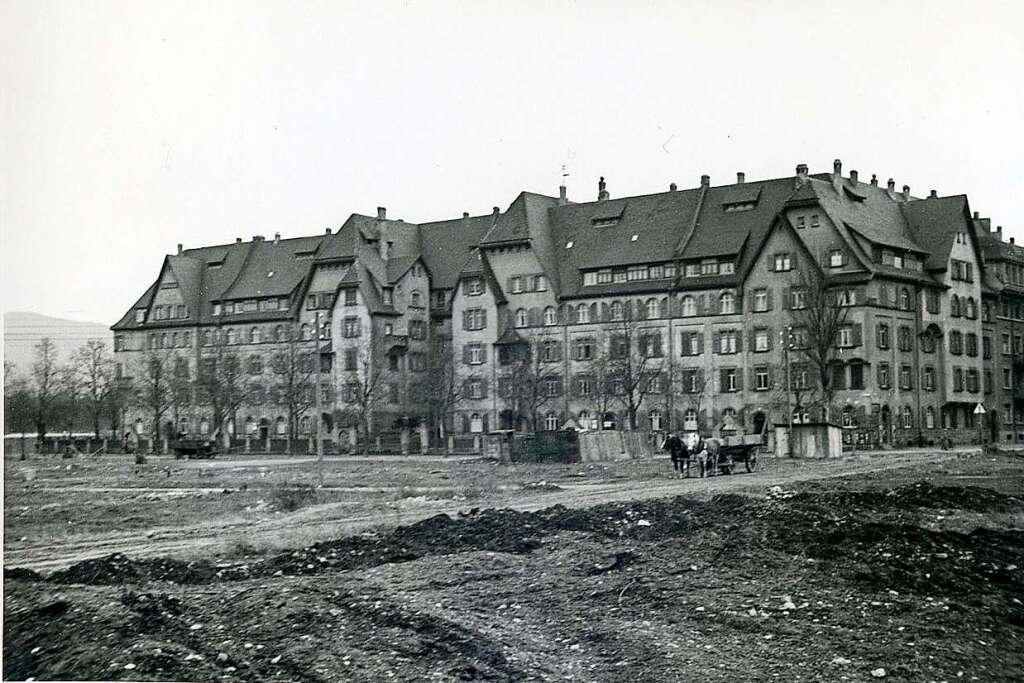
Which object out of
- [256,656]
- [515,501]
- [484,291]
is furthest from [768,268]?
[256,656]

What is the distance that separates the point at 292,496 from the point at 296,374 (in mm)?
3536

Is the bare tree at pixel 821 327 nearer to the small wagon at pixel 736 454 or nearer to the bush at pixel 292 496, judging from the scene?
the small wagon at pixel 736 454

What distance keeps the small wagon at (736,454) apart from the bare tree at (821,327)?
3.30 ft

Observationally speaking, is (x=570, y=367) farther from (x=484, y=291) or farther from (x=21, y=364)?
(x=21, y=364)

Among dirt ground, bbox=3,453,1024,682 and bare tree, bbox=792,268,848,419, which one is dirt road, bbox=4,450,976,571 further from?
bare tree, bbox=792,268,848,419

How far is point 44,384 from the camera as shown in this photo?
1380cm

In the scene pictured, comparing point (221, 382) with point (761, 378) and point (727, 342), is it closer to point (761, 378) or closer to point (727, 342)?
point (727, 342)

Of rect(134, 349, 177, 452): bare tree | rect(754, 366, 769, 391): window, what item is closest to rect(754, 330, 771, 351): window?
rect(754, 366, 769, 391): window

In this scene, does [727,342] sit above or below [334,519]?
above

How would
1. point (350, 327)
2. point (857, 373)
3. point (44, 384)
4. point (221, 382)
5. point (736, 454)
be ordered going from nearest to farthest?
point (857, 373) < point (736, 454) < point (44, 384) < point (221, 382) < point (350, 327)

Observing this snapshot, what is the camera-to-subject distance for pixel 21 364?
1300 cm

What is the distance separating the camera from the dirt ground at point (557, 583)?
9.11 metres

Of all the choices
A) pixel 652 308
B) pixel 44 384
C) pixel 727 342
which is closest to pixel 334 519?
pixel 44 384

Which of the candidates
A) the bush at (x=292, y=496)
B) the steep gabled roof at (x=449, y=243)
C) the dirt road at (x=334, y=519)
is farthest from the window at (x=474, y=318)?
the dirt road at (x=334, y=519)
